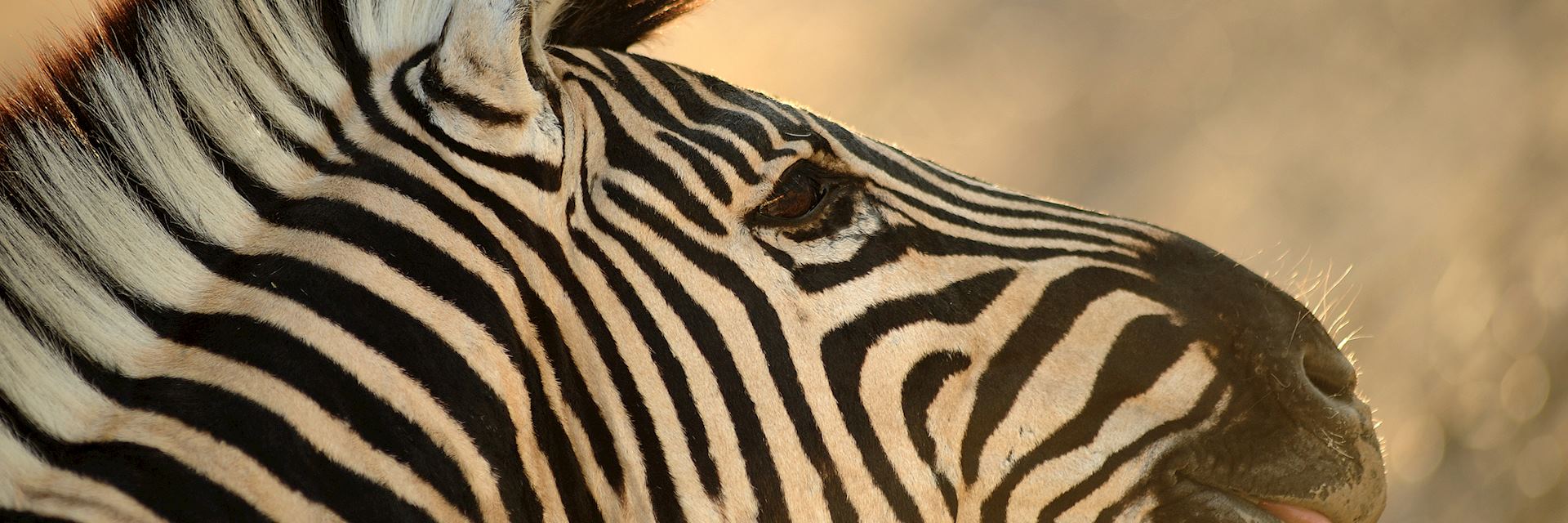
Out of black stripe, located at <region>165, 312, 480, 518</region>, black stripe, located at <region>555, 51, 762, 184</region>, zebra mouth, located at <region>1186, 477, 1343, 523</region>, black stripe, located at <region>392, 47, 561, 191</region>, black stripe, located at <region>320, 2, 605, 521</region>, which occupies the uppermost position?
zebra mouth, located at <region>1186, 477, 1343, 523</region>

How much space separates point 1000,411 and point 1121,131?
9312mm

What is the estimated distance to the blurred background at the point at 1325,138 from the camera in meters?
7.23

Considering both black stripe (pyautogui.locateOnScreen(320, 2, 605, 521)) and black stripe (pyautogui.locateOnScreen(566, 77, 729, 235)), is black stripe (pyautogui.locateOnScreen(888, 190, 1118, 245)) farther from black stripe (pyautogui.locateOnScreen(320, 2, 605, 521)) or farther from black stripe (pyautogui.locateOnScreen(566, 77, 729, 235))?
black stripe (pyautogui.locateOnScreen(320, 2, 605, 521))

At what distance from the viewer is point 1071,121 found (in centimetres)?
1127

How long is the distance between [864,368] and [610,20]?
1.22m

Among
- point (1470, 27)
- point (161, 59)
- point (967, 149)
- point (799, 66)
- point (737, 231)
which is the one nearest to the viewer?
point (161, 59)

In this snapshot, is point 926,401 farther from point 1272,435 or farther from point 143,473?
point 143,473

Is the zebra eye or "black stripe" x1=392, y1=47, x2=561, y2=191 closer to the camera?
"black stripe" x1=392, y1=47, x2=561, y2=191

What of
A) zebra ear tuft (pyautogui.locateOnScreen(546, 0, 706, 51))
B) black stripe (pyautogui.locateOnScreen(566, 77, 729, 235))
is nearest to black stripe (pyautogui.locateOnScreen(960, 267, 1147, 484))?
black stripe (pyautogui.locateOnScreen(566, 77, 729, 235))

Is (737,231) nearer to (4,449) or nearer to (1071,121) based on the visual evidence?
(4,449)

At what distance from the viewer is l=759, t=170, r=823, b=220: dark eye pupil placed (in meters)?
2.27

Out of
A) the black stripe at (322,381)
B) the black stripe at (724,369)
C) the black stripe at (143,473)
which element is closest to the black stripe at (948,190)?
the black stripe at (724,369)

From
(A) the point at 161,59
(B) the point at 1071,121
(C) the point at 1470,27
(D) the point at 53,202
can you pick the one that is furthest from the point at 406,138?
(C) the point at 1470,27

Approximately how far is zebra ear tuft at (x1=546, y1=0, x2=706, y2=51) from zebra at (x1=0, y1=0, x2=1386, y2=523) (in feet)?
0.40
